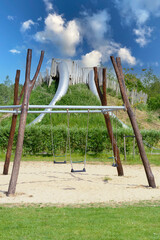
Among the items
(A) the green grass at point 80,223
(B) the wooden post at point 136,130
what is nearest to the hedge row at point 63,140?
(B) the wooden post at point 136,130

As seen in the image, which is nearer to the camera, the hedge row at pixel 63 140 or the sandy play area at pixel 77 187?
the sandy play area at pixel 77 187

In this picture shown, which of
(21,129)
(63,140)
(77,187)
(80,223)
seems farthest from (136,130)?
(63,140)

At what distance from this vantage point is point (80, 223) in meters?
5.04

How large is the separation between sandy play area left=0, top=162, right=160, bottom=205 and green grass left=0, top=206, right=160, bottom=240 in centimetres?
89

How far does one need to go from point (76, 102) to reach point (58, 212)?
22.6 m

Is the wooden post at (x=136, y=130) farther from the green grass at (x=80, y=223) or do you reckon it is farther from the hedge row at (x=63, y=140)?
the hedge row at (x=63, y=140)

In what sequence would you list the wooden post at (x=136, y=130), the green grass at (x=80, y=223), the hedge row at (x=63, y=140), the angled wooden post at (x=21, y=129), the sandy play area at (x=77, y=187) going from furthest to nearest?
Answer: the hedge row at (x=63, y=140) → the wooden post at (x=136, y=130) → the angled wooden post at (x=21, y=129) → the sandy play area at (x=77, y=187) → the green grass at (x=80, y=223)

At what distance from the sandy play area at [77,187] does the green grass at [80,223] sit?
0.89 metres

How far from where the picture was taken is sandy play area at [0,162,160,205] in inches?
279

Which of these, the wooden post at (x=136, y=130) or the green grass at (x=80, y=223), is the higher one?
the wooden post at (x=136, y=130)

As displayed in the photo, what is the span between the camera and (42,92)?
110ft

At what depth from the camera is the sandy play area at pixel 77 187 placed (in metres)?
7.09

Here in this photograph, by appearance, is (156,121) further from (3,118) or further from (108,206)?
(108,206)

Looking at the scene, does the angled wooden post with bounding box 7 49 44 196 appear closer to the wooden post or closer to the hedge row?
the wooden post
